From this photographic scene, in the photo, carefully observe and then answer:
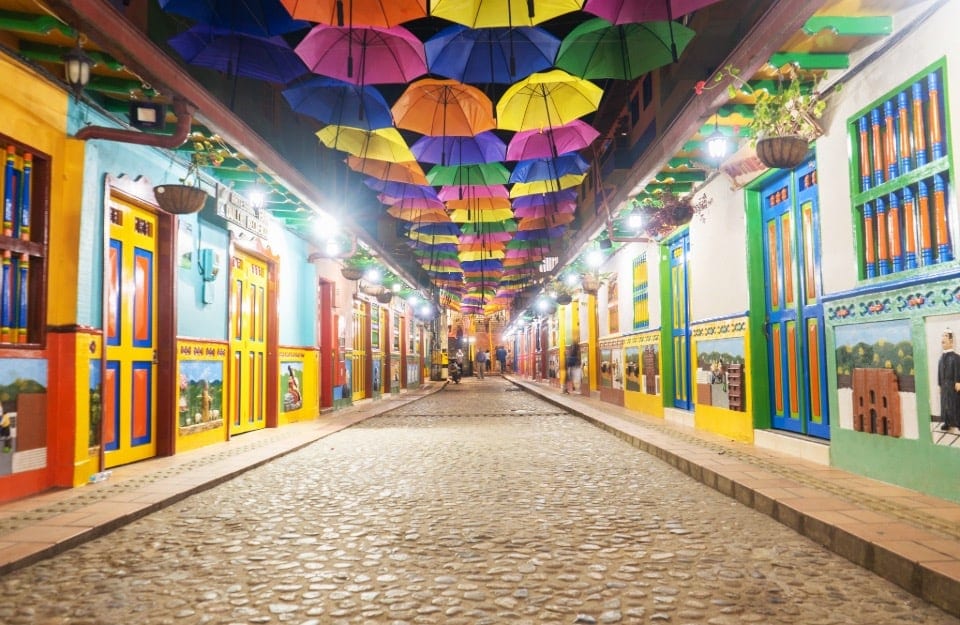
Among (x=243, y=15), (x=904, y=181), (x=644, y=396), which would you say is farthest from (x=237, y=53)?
(x=644, y=396)

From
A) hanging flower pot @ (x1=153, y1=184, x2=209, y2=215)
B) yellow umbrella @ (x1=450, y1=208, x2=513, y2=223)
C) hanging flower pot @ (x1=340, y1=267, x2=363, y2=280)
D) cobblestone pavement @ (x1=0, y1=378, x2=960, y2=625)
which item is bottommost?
cobblestone pavement @ (x1=0, y1=378, x2=960, y2=625)

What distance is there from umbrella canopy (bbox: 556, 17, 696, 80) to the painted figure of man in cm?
480

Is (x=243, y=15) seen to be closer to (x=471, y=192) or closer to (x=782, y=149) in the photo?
(x=782, y=149)

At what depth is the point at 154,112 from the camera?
645cm

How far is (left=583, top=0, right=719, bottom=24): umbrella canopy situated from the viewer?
6742mm

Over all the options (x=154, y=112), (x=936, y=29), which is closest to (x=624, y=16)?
(x=936, y=29)

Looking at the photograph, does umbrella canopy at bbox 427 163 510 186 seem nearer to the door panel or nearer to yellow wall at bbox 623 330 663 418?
yellow wall at bbox 623 330 663 418

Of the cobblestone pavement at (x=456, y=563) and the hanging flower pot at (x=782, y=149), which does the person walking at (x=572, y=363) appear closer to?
the cobblestone pavement at (x=456, y=563)

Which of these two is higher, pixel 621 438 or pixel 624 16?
pixel 624 16

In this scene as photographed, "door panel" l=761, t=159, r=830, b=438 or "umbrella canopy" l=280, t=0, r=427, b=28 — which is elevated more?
"umbrella canopy" l=280, t=0, r=427, b=28

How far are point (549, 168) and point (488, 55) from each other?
4708 millimetres

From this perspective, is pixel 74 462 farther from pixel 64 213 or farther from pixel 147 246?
→ pixel 147 246

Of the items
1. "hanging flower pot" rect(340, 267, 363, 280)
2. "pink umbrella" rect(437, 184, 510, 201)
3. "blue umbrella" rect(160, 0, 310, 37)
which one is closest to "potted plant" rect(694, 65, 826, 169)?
"blue umbrella" rect(160, 0, 310, 37)

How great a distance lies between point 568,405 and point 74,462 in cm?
1251
